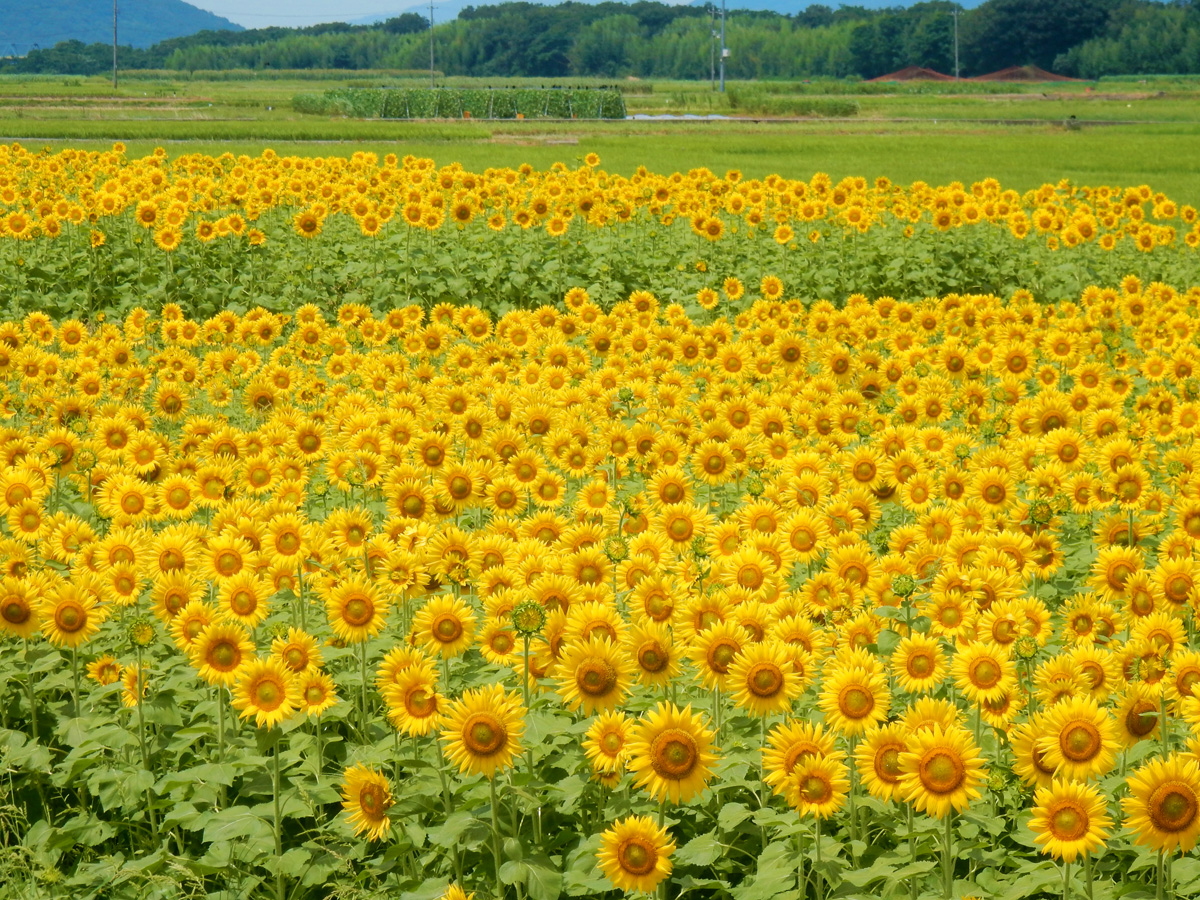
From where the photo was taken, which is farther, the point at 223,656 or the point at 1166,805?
the point at 223,656

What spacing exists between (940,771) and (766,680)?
1.82 feet

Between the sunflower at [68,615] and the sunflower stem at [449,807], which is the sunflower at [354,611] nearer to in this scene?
the sunflower stem at [449,807]

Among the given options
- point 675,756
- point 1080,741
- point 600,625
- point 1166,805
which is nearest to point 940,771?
point 1080,741

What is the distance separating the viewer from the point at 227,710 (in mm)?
4438

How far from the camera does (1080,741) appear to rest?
125 inches

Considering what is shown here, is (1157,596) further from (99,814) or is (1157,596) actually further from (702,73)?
(702,73)

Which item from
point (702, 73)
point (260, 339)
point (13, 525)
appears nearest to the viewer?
point (13, 525)

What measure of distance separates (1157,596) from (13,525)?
4333 millimetres

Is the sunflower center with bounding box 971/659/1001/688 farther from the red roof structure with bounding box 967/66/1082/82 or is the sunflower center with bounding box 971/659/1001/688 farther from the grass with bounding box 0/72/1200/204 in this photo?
the red roof structure with bounding box 967/66/1082/82

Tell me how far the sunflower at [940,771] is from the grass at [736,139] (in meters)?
26.3

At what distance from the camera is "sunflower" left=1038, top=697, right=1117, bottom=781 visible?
10.3ft

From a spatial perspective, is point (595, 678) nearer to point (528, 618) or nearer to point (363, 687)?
point (528, 618)

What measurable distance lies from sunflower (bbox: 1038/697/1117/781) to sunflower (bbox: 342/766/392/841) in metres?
1.85

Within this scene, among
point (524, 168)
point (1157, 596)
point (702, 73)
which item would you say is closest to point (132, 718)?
point (1157, 596)
